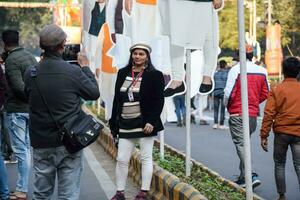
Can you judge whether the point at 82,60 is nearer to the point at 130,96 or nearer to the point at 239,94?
the point at 130,96

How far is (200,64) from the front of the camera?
325 inches

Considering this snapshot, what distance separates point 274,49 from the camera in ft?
121

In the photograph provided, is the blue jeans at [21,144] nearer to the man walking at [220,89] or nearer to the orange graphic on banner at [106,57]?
the orange graphic on banner at [106,57]

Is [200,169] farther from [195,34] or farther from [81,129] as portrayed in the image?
[81,129]

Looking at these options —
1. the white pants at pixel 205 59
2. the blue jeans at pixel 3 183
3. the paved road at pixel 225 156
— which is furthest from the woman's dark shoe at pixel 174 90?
the blue jeans at pixel 3 183

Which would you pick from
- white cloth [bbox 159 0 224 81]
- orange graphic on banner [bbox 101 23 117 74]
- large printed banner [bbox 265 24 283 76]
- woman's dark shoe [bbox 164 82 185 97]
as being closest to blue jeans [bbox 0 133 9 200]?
woman's dark shoe [bbox 164 82 185 97]

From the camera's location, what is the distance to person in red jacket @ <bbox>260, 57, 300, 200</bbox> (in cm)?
680

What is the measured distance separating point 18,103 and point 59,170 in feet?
7.61

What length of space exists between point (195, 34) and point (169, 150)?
3.68 m

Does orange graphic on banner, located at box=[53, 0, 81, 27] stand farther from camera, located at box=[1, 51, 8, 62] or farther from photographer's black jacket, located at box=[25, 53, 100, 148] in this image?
photographer's black jacket, located at box=[25, 53, 100, 148]

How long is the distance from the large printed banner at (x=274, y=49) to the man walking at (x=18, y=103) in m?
30.9

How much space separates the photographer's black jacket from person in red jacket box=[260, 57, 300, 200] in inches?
103

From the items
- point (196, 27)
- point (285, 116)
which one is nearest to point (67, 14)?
point (196, 27)

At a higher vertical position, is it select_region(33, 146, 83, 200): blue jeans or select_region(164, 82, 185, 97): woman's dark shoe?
select_region(164, 82, 185, 97): woman's dark shoe
